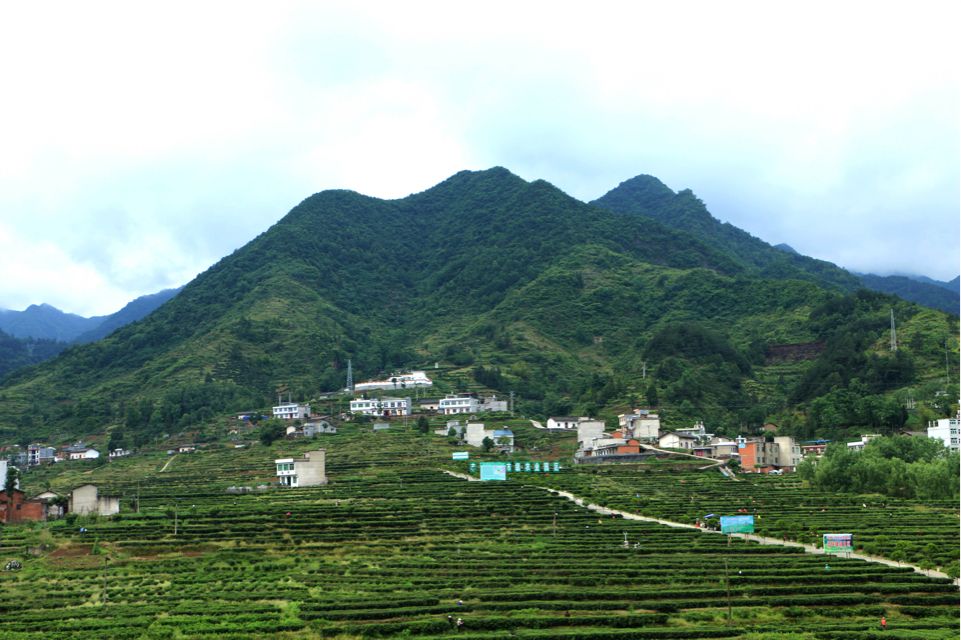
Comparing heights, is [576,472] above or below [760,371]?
below

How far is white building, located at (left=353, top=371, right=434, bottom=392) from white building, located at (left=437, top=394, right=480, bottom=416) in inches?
471

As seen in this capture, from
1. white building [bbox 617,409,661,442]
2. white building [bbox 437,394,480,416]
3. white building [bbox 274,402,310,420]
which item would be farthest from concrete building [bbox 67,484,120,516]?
white building [bbox 437,394,480,416]

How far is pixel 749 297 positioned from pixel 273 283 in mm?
81881

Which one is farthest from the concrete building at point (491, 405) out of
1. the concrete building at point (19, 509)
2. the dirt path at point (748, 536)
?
the concrete building at point (19, 509)

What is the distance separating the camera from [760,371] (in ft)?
463

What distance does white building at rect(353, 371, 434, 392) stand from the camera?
448ft

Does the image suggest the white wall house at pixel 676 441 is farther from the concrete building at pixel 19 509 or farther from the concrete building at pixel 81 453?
the concrete building at pixel 81 453

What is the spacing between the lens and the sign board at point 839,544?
54.4 meters

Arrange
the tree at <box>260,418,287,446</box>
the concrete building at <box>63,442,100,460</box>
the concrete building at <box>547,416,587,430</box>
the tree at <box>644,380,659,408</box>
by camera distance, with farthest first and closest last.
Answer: the tree at <box>644,380,659,408</box> < the concrete building at <box>547,416,587,430</box> < the concrete building at <box>63,442,100,460</box> < the tree at <box>260,418,287,446</box>

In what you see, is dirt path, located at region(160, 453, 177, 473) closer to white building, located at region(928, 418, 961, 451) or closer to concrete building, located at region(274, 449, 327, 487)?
concrete building, located at region(274, 449, 327, 487)

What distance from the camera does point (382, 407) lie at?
401 ft

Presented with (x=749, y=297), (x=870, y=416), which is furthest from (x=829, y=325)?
(x=870, y=416)

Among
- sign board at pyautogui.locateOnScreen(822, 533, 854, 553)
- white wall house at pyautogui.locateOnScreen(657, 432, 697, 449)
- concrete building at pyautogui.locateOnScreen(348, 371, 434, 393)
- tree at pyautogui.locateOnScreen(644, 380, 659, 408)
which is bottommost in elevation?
sign board at pyautogui.locateOnScreen(822, 533, 854, 553)

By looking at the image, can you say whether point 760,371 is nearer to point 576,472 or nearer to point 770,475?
point 770,475
